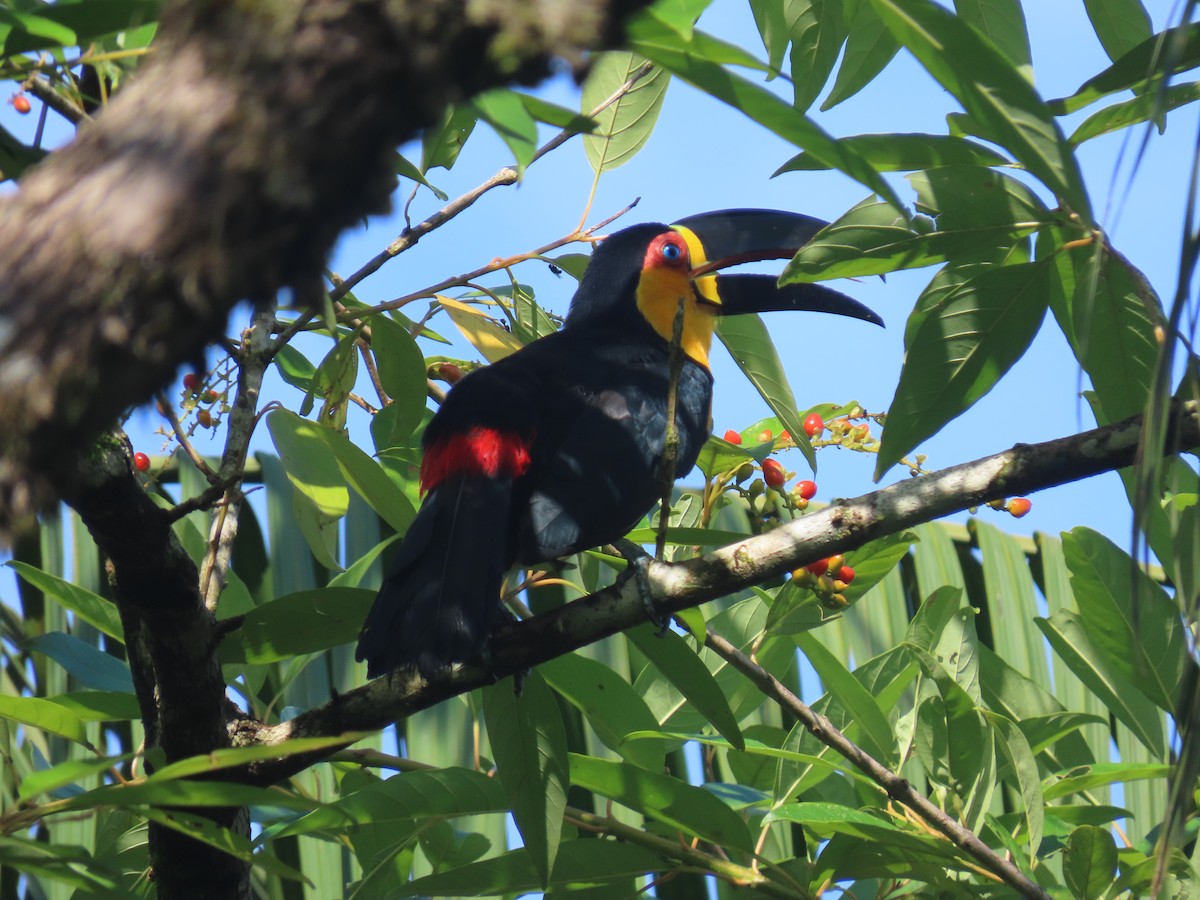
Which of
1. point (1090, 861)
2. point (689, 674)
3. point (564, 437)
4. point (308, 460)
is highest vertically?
point (564, 437)

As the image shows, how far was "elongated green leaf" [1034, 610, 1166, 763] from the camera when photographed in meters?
2.46

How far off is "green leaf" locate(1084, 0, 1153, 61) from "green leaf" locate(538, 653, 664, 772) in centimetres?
136

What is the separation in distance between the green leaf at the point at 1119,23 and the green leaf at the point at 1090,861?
1.26m

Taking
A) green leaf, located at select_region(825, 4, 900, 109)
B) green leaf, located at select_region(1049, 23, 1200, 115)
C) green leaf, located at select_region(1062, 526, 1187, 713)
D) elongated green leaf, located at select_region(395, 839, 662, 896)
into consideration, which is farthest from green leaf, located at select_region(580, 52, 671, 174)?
elongated green leaf, located at select_region(395, 839, 662, 896)

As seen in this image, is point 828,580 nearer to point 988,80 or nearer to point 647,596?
point 647,596

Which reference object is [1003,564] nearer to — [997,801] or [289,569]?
[997,801]

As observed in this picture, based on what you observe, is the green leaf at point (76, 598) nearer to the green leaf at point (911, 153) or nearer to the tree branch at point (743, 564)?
the tree branch at point (743, 564)

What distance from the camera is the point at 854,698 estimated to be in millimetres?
2215

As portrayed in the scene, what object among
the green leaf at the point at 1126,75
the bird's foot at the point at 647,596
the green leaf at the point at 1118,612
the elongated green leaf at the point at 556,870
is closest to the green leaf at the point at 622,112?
the bird's foot at the point at 647,596

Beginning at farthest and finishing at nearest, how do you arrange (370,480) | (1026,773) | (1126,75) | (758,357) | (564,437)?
(564,437)
(758,357)
(370,480)
(1026,773)
(1126,75)

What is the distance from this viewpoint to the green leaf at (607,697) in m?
2.20

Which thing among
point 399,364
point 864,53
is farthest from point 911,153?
point 399,364

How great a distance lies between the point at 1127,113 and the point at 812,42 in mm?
511

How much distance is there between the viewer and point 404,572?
233 cm
